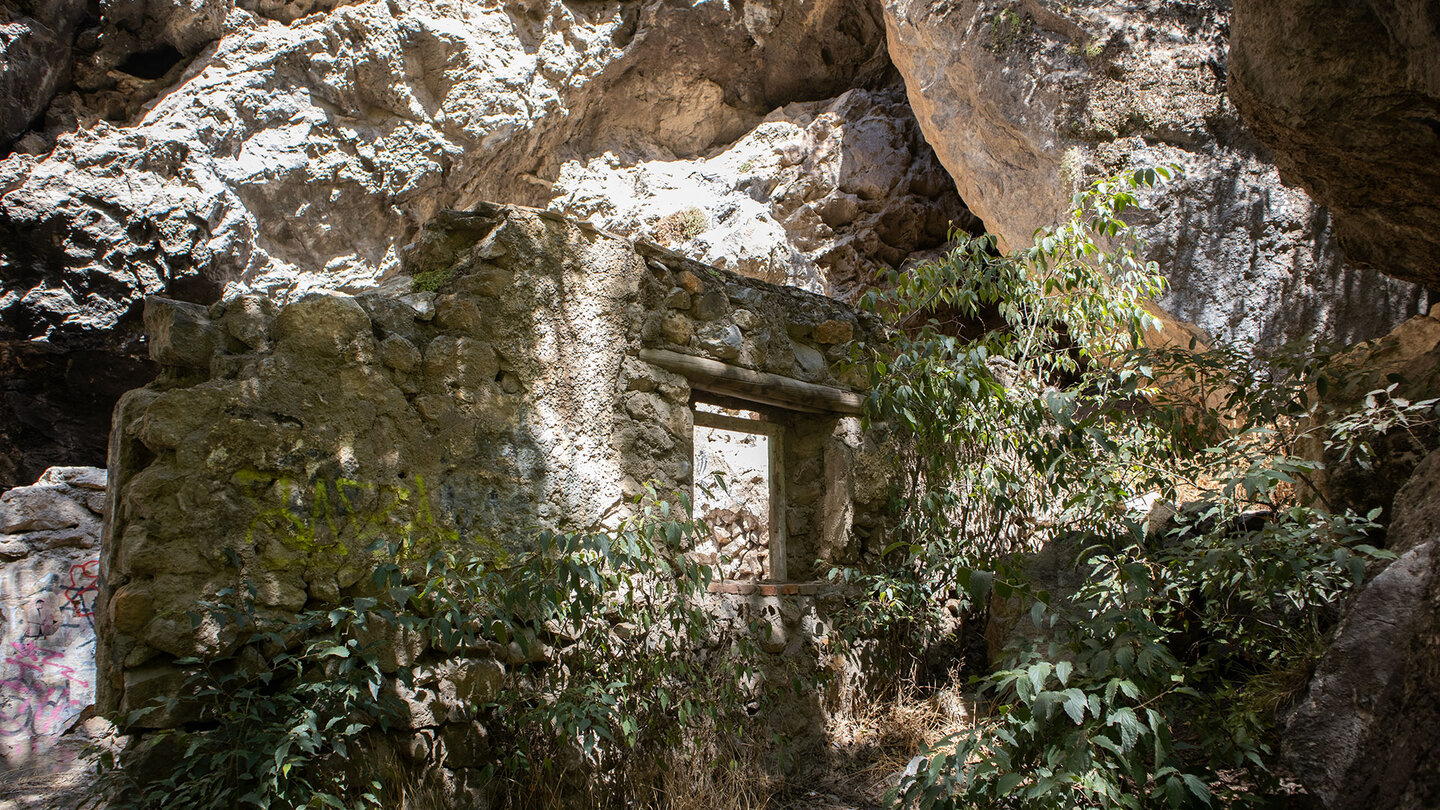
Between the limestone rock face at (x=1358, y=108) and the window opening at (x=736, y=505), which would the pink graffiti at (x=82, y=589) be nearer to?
the window opening at (x=736, y=505)

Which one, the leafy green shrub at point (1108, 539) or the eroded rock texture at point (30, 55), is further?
the eroded rock texture at point (30, 55)

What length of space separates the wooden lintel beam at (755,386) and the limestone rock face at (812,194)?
18.9 ft

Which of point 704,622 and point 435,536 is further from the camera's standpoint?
point 704,622

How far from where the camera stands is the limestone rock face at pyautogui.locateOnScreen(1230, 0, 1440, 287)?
97.0 inches

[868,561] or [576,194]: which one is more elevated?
[576,194]

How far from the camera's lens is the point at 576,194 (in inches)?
396

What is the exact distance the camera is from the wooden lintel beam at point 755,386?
369cm

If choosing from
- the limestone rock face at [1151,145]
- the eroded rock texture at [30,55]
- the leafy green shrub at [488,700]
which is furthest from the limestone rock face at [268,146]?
the leafy green shrub at [488,700]

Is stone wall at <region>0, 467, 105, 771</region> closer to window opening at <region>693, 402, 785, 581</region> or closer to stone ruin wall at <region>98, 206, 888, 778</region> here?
stone ruin wall at <region>98, 206, 888, 778</region>

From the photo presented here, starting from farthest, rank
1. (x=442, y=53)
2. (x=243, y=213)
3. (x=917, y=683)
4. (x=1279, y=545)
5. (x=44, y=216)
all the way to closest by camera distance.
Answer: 1. (x=442, y=53)
2. (x=243, y=213)
3. (x=44, y=216)
4. (x=917, y=683)
5. (x=1279, y=545)

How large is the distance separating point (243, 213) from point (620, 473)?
670 cm

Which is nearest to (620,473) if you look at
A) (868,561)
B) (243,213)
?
(868,561)

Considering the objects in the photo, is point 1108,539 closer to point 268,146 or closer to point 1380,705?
point 1380,705

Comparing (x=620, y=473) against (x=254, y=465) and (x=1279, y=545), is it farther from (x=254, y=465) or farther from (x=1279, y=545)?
(x=1279, y=545)
